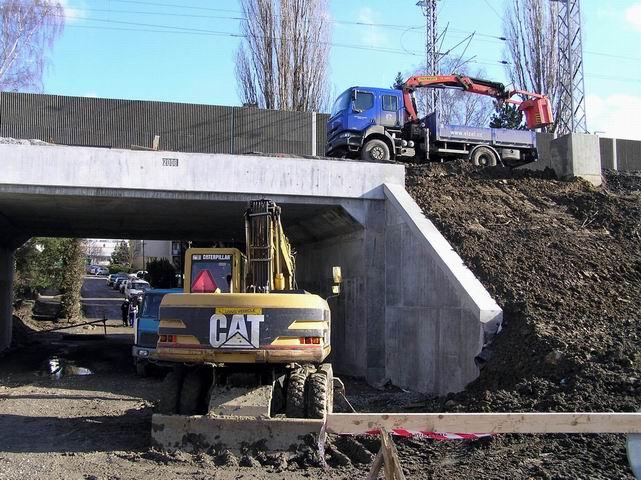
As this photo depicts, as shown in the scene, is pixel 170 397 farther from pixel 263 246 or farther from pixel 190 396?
pixel 263 246

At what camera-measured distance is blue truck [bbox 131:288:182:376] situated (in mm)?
16422

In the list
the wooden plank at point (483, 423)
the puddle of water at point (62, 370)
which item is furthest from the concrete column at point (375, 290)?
the wooden plank at point (483, 423)

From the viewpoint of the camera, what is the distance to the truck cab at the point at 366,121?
19906 millimetres

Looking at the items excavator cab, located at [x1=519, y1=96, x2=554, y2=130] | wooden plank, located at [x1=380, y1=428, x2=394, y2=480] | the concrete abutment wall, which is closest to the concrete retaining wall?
the concrete abutment wall

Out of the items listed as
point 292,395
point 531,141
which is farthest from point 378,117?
point 292,395

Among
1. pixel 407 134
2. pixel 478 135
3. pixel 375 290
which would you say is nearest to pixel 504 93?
pixel 478 135

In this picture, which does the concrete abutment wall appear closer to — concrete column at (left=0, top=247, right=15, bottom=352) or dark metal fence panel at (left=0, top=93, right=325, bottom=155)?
dark metal fence panel at (left=0, top=93, right=325, bottom=155)

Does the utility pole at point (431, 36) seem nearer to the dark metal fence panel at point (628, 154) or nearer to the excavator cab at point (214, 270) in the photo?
→ the dark metal fence panel at point (628, 154)

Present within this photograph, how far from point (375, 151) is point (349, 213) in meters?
4.34

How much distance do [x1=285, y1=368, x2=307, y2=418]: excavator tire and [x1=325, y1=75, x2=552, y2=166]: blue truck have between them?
1207 centimetres

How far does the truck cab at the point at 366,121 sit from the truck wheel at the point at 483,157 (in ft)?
8.43

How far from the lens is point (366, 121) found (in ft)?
66.3

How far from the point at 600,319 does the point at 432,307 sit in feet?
10.6

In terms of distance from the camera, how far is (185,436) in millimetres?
8062
